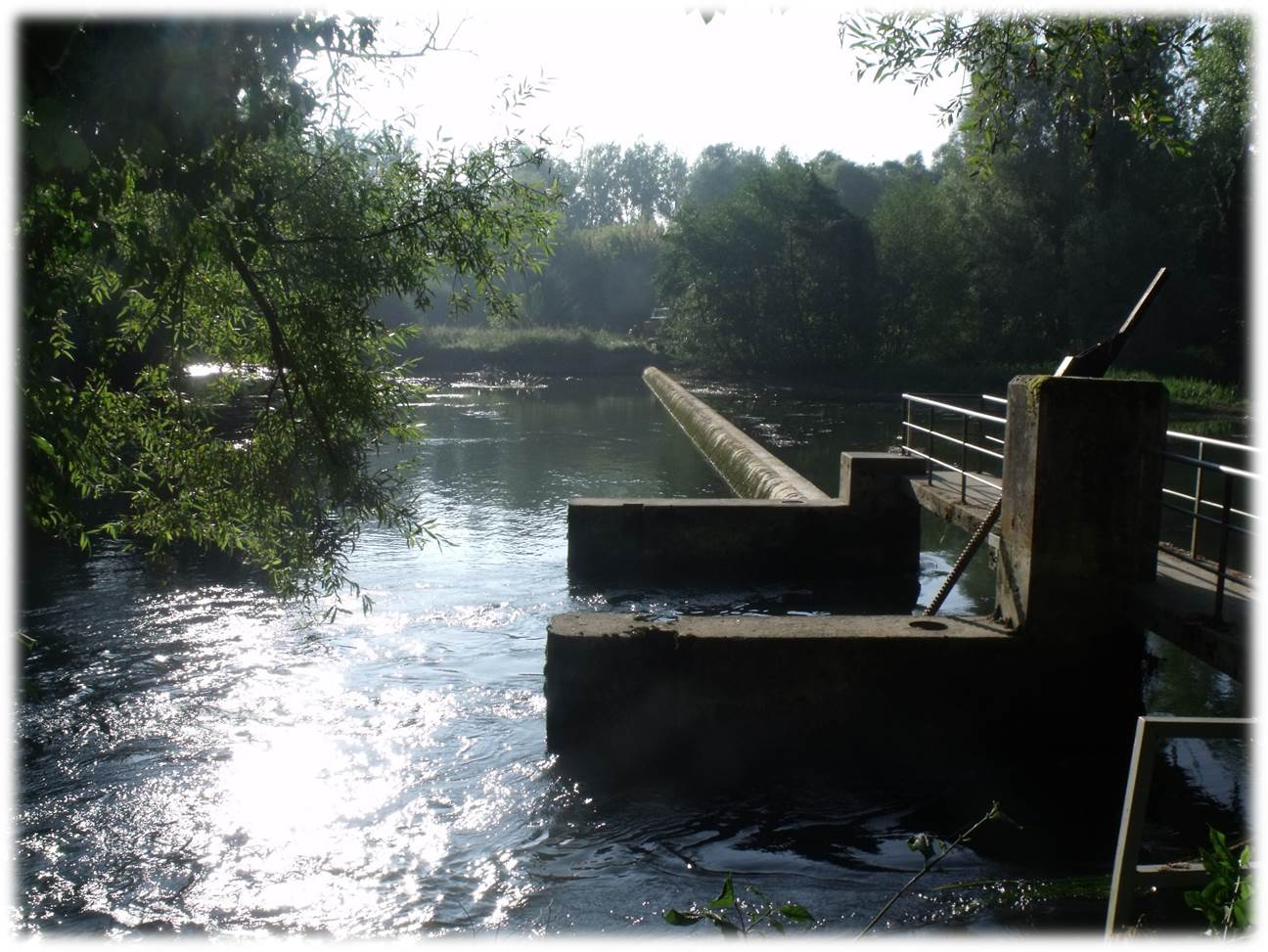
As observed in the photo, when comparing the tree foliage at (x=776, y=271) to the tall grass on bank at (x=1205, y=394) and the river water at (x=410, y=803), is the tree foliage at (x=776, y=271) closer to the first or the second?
the tall grass on bank at (x=1205, y=394)

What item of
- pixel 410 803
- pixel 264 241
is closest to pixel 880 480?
pixel 410 803

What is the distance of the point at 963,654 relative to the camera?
24.2 ft

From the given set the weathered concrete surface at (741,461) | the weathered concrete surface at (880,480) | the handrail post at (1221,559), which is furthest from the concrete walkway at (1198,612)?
the weathered concrete surface at (741,461)

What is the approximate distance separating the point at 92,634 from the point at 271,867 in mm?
5268

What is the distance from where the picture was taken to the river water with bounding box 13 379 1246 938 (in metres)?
5.76

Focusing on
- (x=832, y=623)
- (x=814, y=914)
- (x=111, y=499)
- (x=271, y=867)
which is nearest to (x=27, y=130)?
(x=271, y=867)

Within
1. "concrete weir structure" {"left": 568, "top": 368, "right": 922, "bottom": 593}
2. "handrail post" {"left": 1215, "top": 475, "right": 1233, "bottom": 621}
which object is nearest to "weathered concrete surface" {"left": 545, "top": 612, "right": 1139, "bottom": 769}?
"handrail post" {"left": 1215, "top": 475, "right": 1233, "bottom": 621}

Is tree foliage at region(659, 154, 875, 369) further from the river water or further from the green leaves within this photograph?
the green leaves

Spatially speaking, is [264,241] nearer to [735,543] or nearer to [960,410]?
[960,410]

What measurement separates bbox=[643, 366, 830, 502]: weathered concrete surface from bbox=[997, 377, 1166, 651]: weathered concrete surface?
529 centimetres

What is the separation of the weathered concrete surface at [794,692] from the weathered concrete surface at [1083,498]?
374mm

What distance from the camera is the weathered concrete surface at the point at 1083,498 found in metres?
7.12

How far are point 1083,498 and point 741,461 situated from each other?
10324 millimetres

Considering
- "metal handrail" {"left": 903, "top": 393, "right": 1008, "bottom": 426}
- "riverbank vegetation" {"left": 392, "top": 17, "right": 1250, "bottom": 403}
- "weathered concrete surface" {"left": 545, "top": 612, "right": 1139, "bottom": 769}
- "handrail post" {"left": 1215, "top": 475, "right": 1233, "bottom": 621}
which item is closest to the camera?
"handrail post" {"left": 1215, "top": 475, "right": 1233, "bottom": 621}
